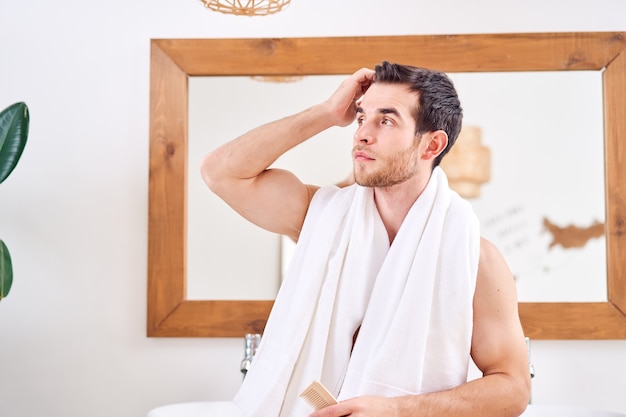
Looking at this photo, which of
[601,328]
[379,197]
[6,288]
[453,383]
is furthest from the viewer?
[601,328]

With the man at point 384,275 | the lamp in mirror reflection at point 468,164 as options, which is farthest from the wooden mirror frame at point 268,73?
the man at point 384,275

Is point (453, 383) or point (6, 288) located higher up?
point (6, 288)

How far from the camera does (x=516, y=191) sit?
2.38 meters

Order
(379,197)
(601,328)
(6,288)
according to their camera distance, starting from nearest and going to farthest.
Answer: (379,197) < (6,288) < (601,328)

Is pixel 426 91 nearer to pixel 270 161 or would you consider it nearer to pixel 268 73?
pixel 270 161

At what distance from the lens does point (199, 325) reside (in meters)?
2.39

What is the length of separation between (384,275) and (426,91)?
0.38 m

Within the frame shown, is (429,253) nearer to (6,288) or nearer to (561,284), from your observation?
(561,284)

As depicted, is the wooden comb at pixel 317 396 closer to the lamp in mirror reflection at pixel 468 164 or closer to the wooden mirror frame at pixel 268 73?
the wooden mirror frame at pixel 268 73

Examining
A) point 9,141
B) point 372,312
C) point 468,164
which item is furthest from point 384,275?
point 9,141

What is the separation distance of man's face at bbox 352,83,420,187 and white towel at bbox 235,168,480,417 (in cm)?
9

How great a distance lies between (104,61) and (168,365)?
35.9 inches

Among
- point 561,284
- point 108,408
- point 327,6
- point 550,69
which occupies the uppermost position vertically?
point 327,6

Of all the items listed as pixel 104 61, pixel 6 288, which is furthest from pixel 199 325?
pixel 104 61
